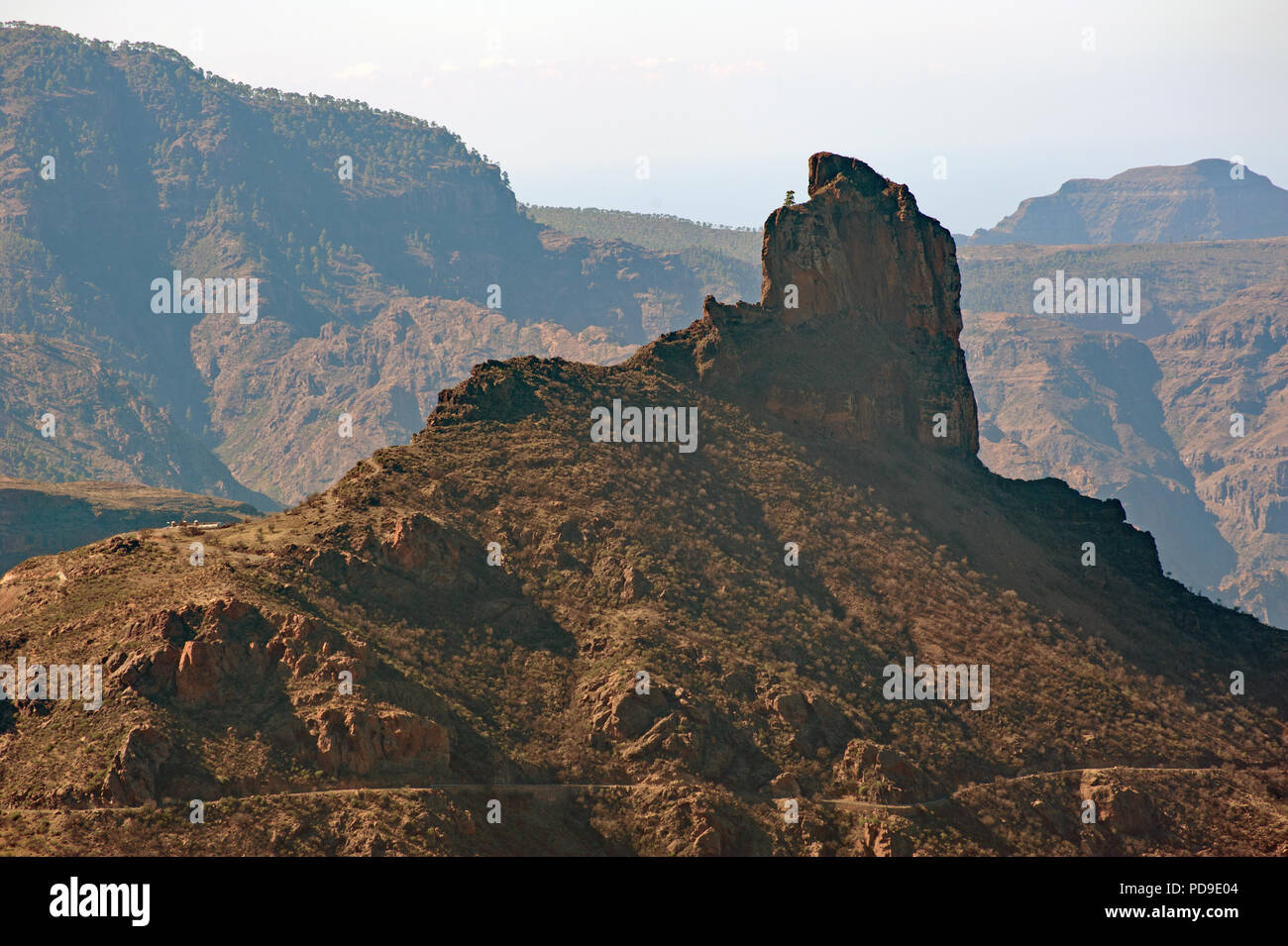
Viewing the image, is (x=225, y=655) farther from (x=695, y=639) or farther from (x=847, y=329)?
(x=847, y=329)

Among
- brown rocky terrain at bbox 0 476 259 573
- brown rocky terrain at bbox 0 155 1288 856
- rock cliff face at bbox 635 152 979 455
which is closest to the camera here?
brown rocky terrain at bbox 0 155 1288 856

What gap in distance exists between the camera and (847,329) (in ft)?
374

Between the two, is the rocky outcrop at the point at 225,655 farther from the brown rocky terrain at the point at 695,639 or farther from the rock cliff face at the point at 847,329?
the rock cliff face at the point at 847,329

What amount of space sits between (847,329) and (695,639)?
36678 mm

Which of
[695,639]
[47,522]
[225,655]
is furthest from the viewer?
[47,522]

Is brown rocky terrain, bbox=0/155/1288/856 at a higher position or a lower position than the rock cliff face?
lower

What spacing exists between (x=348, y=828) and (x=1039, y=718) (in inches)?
1656

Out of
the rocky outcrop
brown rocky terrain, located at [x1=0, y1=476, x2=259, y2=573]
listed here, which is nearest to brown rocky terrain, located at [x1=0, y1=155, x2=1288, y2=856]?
the rocky outcrop

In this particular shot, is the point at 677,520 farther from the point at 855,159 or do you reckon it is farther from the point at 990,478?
the point at 855,159

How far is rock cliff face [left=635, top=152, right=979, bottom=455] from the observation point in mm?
109625

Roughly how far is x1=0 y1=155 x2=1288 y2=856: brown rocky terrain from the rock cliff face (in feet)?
0.95

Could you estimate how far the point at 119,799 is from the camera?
65875 millimetres

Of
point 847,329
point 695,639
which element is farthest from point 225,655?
point 847,329

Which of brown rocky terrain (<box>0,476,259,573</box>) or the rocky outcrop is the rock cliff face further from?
brown rocky terrain (<box>0,476,259,573</box>)
